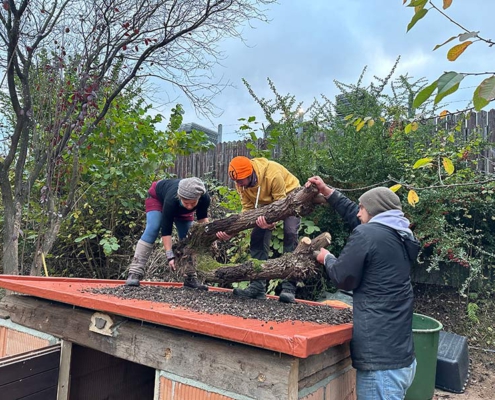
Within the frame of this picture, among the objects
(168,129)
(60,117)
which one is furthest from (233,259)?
(60,117)

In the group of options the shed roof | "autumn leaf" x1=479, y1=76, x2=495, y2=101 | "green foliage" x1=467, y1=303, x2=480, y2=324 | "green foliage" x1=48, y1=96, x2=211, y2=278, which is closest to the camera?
"autumn leaf" x1=479, y1=76, x2=495, y2=101

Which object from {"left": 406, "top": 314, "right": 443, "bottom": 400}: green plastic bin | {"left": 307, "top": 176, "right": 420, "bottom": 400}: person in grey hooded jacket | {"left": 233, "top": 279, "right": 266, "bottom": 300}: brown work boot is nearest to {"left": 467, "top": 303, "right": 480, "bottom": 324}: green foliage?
{"left": 406, "top": 314, "right": 443, "bottom": 400}: green plastic bin

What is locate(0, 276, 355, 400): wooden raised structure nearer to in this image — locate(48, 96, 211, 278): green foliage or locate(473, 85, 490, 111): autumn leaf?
locate(473, 85, 490, 111): autumn leaf

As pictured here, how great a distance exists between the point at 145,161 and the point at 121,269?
5.74 ft

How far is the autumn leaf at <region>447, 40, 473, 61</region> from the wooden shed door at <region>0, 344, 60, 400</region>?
8.19 ft

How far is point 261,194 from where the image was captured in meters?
3.17

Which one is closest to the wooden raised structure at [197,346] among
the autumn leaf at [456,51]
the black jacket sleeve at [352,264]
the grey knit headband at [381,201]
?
the black jacket sleeve at [352,264]

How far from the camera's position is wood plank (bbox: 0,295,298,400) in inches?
62.1

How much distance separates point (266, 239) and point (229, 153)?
416cm

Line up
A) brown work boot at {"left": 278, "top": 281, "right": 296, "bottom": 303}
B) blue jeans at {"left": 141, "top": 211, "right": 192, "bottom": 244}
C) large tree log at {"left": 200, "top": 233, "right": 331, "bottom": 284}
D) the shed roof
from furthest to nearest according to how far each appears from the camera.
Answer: blue jeans at {"left": 141, "top": 211, "right": 192, "bottom": 244} < brown work boot at {"left": 278, "top": 281, "right": 296, "bottom": 303} < large tree log at {"left": 200, "top": 233, "right": 331, "bottom": 284} < the shed roof

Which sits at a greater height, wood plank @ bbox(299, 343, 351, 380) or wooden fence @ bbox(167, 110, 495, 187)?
wooden fence @ bbox(167, 110, 495, 187)

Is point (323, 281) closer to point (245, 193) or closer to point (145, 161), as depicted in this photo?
point (245, 193)

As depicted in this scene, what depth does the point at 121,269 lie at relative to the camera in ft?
18.7

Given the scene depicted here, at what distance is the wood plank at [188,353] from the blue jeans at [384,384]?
54 cm
